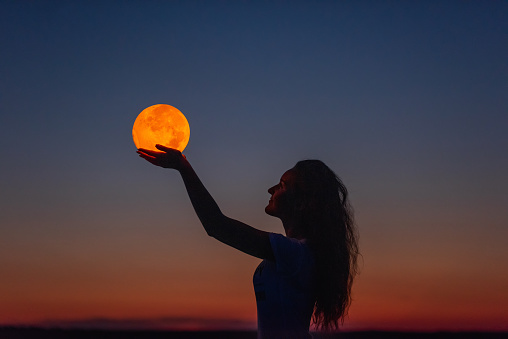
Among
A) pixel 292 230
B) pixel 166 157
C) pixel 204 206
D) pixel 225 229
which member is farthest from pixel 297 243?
pixel 166 157

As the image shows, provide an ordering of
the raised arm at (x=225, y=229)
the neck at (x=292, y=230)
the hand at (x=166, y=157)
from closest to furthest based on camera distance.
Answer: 1. the raised arm at (x=225, y=229)
2. the hand at (x=166, y=157)
3. the neck at (x=292, y=230)

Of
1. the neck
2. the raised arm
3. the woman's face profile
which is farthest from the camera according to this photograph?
the woman's face profile

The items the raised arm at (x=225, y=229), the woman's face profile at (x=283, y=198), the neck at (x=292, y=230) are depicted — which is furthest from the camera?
the woman's face profile at (x=283, y=198)

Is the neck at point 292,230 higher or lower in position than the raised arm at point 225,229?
higher

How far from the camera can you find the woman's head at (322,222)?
3.55m

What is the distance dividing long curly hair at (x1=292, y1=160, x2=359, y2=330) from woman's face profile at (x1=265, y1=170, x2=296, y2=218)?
0.05 metres

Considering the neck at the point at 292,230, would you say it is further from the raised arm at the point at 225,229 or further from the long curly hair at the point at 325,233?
the raised arm at the point at 225,229

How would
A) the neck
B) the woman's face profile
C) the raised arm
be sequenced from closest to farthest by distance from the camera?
1. the raised arm
2. the neck
3. the woman's face profile

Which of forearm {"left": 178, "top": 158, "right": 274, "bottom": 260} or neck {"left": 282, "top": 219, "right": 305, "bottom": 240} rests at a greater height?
neck {"left": 282, "top": 219, "right": 305, "bottom": 240}

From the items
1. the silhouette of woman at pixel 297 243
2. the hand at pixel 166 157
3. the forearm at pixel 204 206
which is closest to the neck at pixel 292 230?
the silhouette of woman at pixel 297 243

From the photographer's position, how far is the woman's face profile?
3795 mm

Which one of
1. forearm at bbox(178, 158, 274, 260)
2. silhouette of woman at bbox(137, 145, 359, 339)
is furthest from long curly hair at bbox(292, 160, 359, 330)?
forearm at bbox(178, 158, 274, 260)

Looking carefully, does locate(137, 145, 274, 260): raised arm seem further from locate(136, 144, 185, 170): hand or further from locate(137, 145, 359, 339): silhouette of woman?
locate(136, 144, 185, 170): hand

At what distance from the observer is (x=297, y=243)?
128 inches
